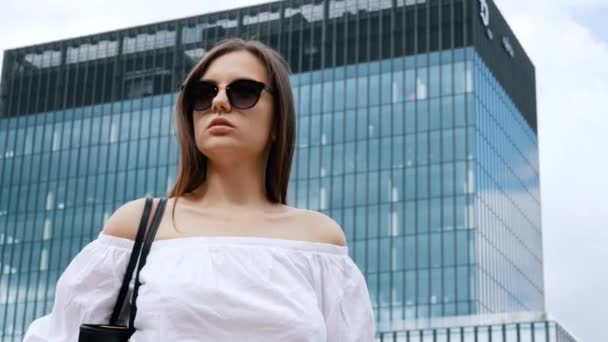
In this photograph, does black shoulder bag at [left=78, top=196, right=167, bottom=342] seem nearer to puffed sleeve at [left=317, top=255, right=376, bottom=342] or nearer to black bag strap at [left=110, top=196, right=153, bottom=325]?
black bag strap at [left=110, top=196, right=153, bottom=325]

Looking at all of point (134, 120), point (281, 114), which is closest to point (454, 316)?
point (134, 120)

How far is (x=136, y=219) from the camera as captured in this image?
128 inches

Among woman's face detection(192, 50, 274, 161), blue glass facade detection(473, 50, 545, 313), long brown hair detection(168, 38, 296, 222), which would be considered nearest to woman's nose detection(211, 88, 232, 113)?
woman's face detection(192, 50, 274, 161)

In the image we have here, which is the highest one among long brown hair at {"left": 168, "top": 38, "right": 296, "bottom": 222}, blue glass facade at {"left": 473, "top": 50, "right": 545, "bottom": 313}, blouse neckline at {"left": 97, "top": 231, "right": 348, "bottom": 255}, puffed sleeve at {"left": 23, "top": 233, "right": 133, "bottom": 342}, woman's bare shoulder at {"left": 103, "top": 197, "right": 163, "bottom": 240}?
blue glass facade at {"left": 473, "top": 50, "right": 545, "bottom": 313}

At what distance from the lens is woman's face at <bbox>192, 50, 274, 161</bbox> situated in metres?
3.31

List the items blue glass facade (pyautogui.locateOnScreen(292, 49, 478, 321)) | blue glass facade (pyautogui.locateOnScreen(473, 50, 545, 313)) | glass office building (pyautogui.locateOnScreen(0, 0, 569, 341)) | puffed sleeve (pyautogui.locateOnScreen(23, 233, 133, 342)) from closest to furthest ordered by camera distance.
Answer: puffed sleeve (pyautogui.locateOnScreen(23, 233, 133, 342))
blue glass facade (pyautogui.locateOnScreen(292, 49, 478, 321))
glass office building (pyautogui.locateOnScreen(0, 0, 569, 341))
blue glass facade (pyautogui.locateOnScreen(473, 50, 545, 313))

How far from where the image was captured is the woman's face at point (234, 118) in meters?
3.31

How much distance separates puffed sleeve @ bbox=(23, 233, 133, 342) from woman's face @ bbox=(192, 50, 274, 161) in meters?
A: 0.40

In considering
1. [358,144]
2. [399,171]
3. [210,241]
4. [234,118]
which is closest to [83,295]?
[210,241]

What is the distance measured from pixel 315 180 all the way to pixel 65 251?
1537 centimetres

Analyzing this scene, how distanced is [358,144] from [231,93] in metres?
60.5

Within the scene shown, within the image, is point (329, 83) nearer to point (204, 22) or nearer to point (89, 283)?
point (204, 22)

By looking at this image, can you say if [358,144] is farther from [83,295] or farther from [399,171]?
[83,295]

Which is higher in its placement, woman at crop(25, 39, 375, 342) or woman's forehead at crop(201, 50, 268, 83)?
woman's forehead at crop(201, 50, 268, 83)
